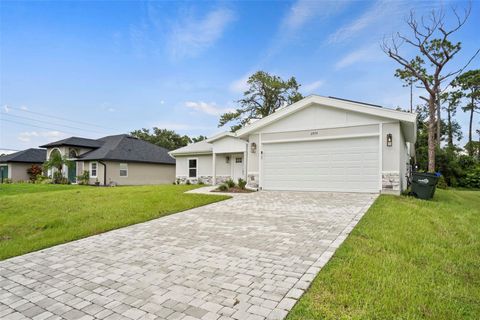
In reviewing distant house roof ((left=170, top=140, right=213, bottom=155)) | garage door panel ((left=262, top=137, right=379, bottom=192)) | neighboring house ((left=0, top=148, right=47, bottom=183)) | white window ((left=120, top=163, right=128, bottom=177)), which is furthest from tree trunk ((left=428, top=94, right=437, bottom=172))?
neighboring house ((left=0, top=148, right=47, bottom=183))

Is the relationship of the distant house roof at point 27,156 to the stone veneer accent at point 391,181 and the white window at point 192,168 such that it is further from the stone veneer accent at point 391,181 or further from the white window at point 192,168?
the stone veneer accent at point 391,181

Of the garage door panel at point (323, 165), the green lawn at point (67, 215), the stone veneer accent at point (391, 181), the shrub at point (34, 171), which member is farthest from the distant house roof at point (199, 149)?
the shrub at point (34, 171)

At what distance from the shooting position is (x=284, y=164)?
474 inches

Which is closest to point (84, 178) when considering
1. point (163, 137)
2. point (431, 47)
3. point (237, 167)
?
point (237, 167)

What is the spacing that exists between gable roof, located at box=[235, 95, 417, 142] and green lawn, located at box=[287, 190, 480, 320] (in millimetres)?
5192

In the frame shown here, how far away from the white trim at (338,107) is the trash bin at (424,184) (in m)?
1.99

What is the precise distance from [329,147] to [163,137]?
34.2 metres

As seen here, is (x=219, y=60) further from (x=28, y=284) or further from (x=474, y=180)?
(x=474, y=180)

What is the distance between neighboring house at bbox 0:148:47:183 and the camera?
84.4ft

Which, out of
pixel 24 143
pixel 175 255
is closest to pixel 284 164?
pixel 175 255

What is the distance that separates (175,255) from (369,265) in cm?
276

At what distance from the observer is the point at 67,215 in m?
7.59

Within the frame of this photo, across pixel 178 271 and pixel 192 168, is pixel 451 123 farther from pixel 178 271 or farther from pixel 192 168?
pixel 178 271

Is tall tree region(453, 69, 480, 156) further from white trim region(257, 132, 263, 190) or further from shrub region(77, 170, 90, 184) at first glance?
shrub region(77, 170, 90, 184)
